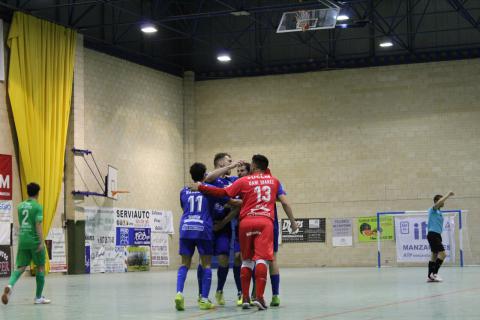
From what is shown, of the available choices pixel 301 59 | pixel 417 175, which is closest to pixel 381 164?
pixel 417 175

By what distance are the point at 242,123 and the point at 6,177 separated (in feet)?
45.7

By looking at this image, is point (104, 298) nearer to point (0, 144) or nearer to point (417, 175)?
point (0, 144)

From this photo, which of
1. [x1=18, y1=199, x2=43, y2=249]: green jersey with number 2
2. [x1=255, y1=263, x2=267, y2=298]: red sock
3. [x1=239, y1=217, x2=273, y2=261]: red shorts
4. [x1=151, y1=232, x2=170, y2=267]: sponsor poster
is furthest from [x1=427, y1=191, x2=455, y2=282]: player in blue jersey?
[x1=151, y1=232, x2=170, y2=267]: sponsor poster

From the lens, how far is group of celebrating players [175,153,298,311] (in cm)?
1166

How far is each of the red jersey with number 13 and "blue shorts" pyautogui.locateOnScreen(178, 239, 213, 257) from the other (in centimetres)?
66

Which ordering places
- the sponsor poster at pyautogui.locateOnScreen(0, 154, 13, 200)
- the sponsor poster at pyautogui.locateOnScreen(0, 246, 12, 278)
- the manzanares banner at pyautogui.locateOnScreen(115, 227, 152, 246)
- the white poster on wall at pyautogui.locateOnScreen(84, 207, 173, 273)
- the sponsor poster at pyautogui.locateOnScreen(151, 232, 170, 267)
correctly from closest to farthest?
the sponsor poster at pyautogui.locateOnScreen(0, 246, 12, 278), the sponsor poster at pyautogui.locateOnScreen(0, 154, 13, 200), the white poster on wall at pyautogui.locateOnScreen(84, 207, 173, 273), the manzanares banner at pyautogui.locateOnScreen(115, 227, 152, 246), the sponsor poster at pyautogui.locateOnScreen(151, 232, 170, 267)

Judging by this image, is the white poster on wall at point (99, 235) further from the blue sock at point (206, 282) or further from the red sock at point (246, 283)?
the red sock at point (246, 283)

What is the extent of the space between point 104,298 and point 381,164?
2387 centimetres

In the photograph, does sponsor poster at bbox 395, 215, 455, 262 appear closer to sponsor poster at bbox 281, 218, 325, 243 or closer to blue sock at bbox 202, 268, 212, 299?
sponsor poster at bbox 281, 218, 325, 243

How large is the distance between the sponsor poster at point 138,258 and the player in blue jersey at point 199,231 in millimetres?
23020

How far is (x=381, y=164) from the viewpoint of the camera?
3706cm

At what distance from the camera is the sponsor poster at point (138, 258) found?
34750 mm

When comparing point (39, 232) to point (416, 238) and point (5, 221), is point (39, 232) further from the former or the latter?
point (416, 238)

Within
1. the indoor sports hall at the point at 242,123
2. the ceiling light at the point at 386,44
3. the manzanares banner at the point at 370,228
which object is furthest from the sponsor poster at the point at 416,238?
the ceiling light at the point at 386,44
